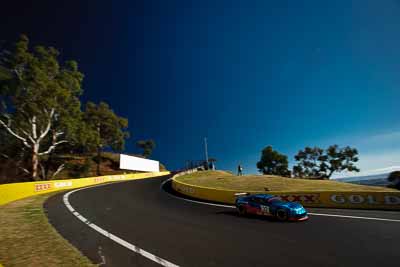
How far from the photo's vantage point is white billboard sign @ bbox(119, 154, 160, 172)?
160ft

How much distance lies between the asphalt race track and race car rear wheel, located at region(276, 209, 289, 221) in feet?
1.47

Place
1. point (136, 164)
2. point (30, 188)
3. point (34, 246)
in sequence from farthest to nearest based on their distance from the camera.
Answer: point (136, 164) → point (30, 188) → point (34, 246)

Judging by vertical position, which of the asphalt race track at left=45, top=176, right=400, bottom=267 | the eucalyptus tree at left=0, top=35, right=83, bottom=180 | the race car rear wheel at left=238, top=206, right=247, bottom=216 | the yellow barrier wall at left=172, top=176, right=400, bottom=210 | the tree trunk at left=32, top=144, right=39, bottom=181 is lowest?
the asphalt race track at left=45, top=176, right=400, bottom=267

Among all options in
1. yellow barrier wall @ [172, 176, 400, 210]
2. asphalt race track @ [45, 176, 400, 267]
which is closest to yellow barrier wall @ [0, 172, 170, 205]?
asphalt race track @ [45, 176, 400, 267]

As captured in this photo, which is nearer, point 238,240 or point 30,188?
point 238,240

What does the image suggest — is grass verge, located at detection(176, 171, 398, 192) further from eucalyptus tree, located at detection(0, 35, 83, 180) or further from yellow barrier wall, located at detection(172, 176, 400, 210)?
eucalyptus tree, located at detection(0, 35, 83, 180)

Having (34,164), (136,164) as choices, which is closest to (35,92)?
(34,164)

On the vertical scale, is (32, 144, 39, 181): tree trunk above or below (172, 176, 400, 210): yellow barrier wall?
above

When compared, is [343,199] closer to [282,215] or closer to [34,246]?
[282,215]

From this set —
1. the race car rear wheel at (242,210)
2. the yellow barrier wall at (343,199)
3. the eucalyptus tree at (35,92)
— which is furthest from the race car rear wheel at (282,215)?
the eucalyptus tree at (35,92)

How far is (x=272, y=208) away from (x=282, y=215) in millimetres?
561

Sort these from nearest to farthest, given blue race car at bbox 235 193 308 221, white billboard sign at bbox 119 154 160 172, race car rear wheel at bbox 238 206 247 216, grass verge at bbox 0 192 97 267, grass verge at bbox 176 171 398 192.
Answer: grass verge at bbox 0 192 97 267 → blue race car at bbox 235 193 308 221 → race car rear wheel at bbox 238 206 247 216 → grass verge at bbox 176 171 398 192 → white billboard sign at bbox 119 154 160 172

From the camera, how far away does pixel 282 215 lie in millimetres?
9688

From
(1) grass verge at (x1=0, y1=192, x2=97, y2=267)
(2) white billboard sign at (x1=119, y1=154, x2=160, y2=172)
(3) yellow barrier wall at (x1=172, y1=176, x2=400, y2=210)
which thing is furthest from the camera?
(2) white billboard sign at (x1=119, y1=154, x2=160, y2=172)
